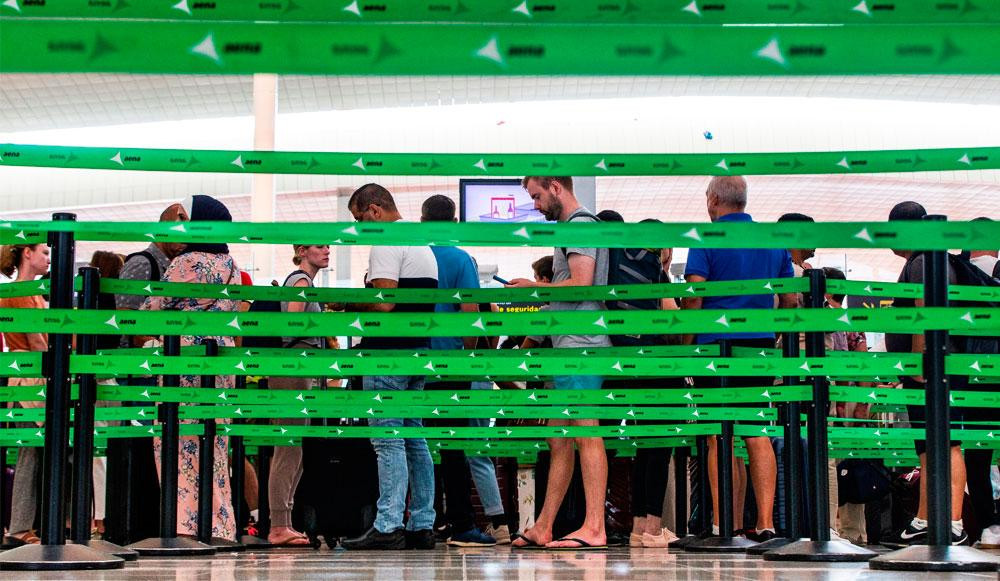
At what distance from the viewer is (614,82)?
15.1 metres

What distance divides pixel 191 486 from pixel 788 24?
131 inches

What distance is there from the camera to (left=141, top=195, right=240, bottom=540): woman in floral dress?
4.72 meters

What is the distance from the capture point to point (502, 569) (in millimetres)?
3475

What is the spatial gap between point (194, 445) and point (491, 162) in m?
1.89

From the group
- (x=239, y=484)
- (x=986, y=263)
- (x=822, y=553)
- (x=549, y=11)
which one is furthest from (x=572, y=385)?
(x=549, y=11)

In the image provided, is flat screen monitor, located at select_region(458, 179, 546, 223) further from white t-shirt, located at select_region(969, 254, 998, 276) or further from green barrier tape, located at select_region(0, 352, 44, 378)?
green barrier tape, located at select_region(0, 352, 44, 378)

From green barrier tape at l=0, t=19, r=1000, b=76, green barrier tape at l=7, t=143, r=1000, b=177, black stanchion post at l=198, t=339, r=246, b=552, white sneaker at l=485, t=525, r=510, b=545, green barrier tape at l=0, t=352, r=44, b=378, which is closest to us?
green barrier tape at l=0, t=19, r=1000, b=76

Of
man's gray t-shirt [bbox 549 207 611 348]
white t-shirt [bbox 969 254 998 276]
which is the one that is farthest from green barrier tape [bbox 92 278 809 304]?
white t-shirt [bbox 969 254 998 276]

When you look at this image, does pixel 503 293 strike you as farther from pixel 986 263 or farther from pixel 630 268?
pixel 986 263

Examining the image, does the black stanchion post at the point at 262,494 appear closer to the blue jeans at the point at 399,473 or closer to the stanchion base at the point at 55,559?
the blue jeans at the point at 399,473

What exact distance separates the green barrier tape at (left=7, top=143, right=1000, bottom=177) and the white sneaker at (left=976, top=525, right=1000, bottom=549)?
2.56 meters

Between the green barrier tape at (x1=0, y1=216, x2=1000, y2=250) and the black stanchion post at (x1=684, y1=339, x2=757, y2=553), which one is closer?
the green barrier tape at (x1=0, y1=216, x2=1000, y2=250)

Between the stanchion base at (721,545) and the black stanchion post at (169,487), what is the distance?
1.85m

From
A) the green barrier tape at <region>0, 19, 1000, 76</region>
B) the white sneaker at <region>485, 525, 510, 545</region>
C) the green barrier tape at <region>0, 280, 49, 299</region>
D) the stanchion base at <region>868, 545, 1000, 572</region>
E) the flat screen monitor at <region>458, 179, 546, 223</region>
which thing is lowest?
the white sneaker at <region>485, 525, 510, 545</region>
